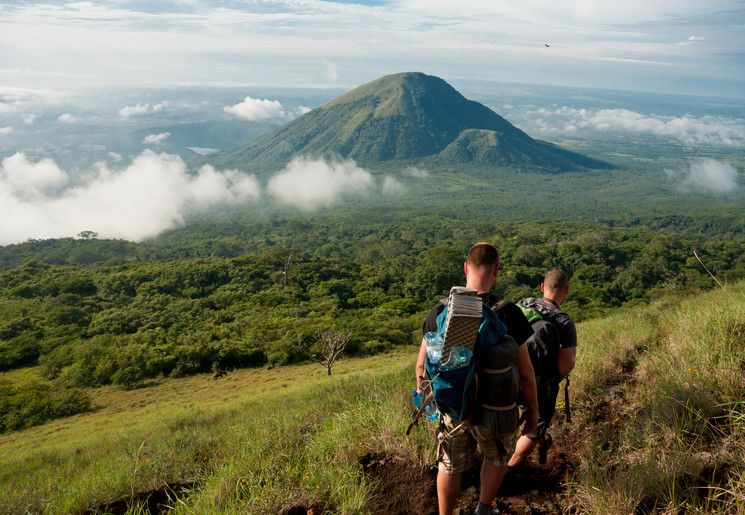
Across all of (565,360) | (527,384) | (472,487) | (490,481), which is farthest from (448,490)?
(565,360)

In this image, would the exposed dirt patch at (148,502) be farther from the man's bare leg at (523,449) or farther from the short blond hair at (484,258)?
the short blond hair at (484,258)

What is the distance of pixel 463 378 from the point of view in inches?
87.4

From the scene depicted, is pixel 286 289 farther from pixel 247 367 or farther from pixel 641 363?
pixel 641 363

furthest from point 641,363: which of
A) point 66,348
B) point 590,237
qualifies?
point 590,237

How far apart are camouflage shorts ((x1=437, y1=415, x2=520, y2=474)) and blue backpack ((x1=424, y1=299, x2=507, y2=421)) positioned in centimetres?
21

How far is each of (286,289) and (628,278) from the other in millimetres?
46353

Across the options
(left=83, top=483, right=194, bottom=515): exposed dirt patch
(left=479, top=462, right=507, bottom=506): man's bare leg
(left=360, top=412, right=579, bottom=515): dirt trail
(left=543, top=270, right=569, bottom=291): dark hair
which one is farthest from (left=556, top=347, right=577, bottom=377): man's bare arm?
(left=83, top=483, right=194, bottom=515): exposed dirt patch

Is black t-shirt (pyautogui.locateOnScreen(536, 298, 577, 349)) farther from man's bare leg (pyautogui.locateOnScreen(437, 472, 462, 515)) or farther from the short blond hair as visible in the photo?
man's bare leg (pyautogui.locateOnScreen(437, 472, 462, 515))

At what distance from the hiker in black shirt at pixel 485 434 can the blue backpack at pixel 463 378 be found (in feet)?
0.49

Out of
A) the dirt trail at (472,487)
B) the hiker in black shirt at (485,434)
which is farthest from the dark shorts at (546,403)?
the hiker in black shirt at (485,434)

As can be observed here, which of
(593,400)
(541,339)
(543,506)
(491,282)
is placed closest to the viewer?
(491,282)

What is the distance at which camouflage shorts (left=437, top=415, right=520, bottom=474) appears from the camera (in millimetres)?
2486

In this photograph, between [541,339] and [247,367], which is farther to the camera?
[247,367]

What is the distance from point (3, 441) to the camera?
20.1 m
